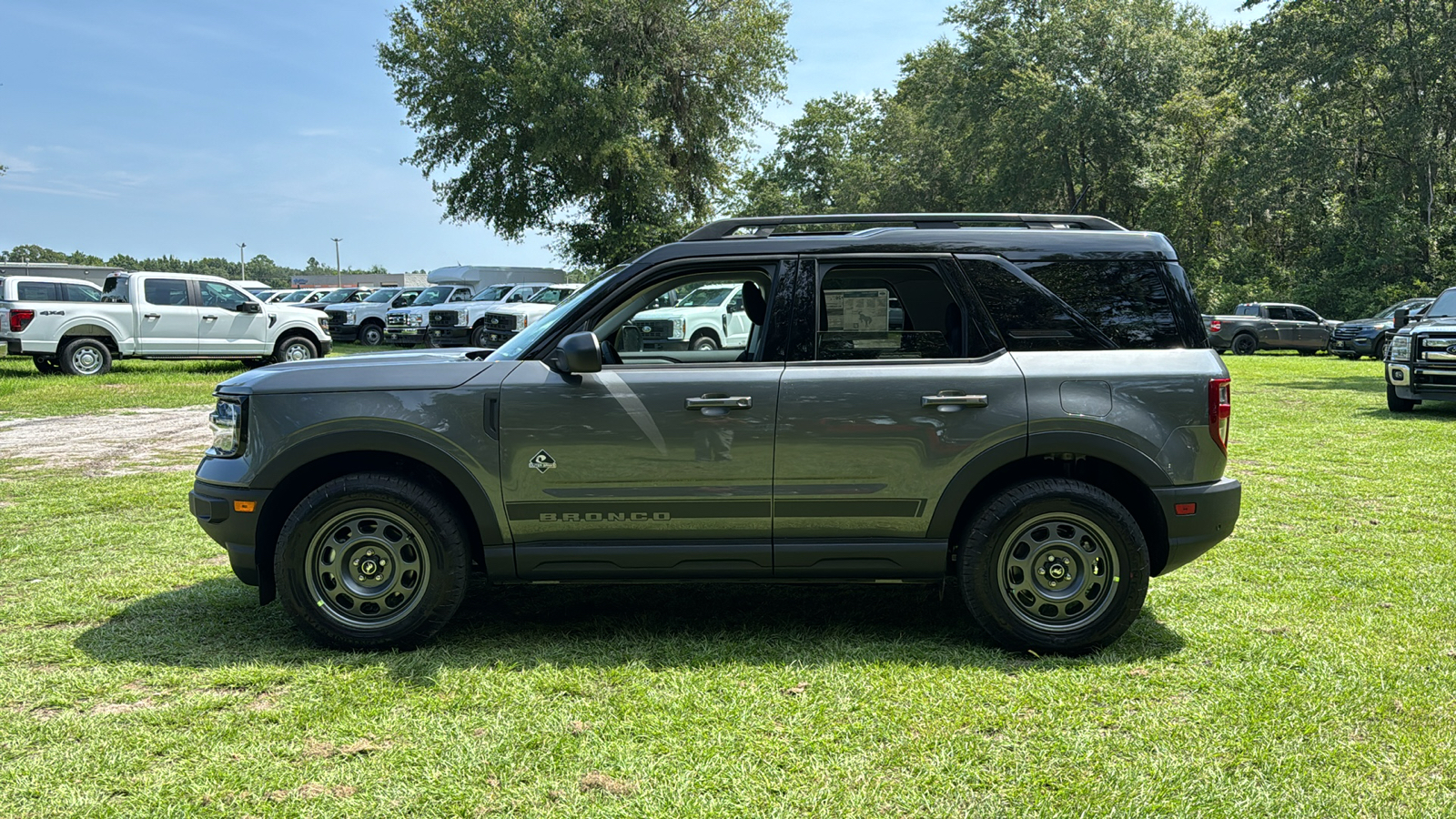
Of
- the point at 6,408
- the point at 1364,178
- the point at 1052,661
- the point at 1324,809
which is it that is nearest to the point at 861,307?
the point at 1052,661

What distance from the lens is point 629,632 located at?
4773 millimetres

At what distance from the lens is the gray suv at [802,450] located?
14.3 feet

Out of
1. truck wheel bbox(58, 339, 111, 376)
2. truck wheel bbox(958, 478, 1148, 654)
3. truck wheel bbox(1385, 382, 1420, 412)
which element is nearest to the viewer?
truck wheel bbox(958, 478, 1148, 654)

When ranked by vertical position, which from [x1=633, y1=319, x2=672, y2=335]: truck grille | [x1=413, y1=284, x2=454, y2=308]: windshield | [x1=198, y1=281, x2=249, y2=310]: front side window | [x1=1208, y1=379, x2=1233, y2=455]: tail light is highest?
[x1=413, y1=284, x2=454, y2=308]: windshield

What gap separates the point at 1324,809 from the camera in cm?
312

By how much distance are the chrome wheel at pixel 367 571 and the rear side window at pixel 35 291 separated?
18.6 metres

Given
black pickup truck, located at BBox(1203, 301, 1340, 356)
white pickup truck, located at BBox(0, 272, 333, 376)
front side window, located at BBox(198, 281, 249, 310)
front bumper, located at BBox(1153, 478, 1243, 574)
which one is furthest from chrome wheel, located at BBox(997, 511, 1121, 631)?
black pickup truck, located at BBox(1203, 301, 1340, 356)

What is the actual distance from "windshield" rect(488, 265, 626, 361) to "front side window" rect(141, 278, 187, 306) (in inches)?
684

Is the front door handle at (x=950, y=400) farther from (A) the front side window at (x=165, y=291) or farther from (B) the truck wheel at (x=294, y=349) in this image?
(A) the front side window at (x=165, y=291)

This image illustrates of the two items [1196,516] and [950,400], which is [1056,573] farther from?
[950,400]

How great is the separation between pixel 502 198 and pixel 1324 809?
37.7m

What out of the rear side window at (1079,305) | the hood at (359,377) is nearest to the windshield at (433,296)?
the hood at (359,377)

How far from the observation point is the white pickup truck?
60.3 feet

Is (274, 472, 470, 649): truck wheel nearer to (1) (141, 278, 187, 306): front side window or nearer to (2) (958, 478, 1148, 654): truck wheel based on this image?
(2) (958, 478, 1148, 654): truck wheel
